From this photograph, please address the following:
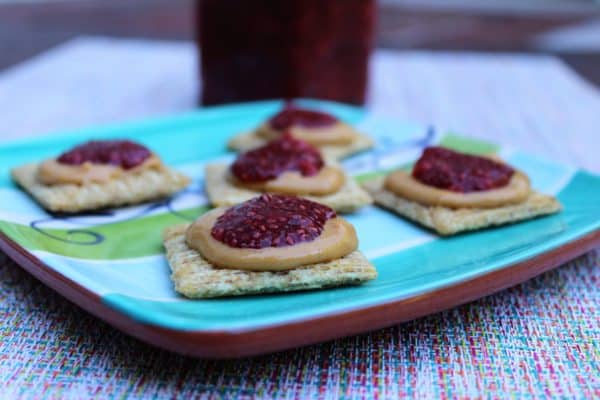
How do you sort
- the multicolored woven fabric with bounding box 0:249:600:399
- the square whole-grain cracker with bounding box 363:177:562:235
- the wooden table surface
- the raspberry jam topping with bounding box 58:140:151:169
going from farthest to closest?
1. the wooden table surface
2. the raspberry jam topping with bounding box 58:140:151:169
3. the square whole-grain cracker with bounding box 363:177:562:235
4. the multicolored woven fabric with bounding box 0:249:600:399

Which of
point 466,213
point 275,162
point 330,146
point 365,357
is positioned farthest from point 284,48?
point 365,357

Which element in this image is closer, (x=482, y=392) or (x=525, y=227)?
(x=482, y=392)

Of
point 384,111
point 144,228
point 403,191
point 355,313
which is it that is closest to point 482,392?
point 355,313

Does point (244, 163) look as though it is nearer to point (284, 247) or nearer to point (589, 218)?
point (284, 247)

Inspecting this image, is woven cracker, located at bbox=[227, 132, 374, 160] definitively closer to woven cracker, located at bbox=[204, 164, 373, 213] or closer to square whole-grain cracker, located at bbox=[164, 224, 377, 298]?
woven cracker, located at bbox=[204, 164, 373, 213]

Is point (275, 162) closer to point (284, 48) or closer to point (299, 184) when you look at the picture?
point (299, 184)

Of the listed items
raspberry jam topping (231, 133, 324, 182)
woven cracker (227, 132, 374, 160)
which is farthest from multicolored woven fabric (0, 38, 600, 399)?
A: woven cracker (227, 132, 374, 160)

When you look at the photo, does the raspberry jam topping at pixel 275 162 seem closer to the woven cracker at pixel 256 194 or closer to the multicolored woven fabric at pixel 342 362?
the woven cracker at pixel 256 194
